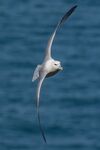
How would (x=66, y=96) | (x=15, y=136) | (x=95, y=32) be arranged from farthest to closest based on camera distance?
(x=95, y=32)
(x=66, y=96)
(x=15, y=136)

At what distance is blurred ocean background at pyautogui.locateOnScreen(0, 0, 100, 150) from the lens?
57.5 feet

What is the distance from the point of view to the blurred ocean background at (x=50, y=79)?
17531mm

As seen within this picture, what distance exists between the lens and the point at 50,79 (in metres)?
20.1

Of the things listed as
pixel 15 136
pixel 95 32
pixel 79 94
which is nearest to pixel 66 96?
pixel 79 94

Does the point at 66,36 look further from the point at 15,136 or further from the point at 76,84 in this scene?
the point at 15,136

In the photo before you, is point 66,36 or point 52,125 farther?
point 66,36

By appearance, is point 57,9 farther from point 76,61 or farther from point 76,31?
point 76,61

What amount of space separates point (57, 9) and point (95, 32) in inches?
63.7

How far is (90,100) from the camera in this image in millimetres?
18391

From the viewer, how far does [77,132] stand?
17578mm

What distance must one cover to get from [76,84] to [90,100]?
2.60 feet

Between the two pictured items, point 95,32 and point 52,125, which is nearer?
point 52,125

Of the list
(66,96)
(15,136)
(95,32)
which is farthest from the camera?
(95,32)

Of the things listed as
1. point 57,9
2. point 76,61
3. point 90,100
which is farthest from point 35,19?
point 90,100
